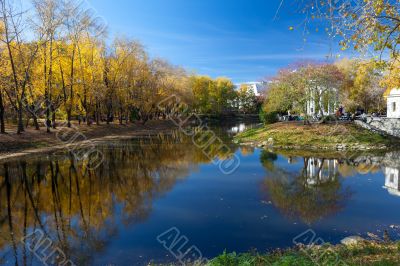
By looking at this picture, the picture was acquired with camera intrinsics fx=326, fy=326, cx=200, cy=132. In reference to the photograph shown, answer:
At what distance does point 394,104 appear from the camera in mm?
40625

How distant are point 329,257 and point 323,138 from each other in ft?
75.4

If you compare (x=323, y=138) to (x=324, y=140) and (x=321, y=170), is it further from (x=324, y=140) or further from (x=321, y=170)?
(x=321, y=170)

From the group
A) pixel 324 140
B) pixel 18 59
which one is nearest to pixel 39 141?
pixel 18 59

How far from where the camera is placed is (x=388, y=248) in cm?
672

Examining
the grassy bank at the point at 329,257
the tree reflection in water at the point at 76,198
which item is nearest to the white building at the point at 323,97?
the tree reflection in water at the point at 76,198

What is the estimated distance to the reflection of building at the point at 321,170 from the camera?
15.4m

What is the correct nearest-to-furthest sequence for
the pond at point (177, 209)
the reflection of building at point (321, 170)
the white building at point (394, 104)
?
the pond at point (177, 209) → the reflection of building at point (321, 170) → the white building at point (394, 104)

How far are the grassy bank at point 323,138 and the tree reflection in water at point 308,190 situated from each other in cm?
753

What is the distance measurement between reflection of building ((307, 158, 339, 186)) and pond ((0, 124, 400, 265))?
0.06 m

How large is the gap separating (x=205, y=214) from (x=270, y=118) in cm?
3096

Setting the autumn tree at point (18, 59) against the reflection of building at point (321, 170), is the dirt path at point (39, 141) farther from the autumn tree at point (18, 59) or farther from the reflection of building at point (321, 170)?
the reflection of building at point (321, 170)

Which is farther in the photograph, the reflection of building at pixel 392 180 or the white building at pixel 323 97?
the white building at pixel 323 97

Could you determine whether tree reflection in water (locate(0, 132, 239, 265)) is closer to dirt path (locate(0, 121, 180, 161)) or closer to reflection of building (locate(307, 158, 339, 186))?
dirt path (locate(0, 121, 180, 161))

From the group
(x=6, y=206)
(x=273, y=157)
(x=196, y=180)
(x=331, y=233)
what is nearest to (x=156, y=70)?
(x=273, y=157)
